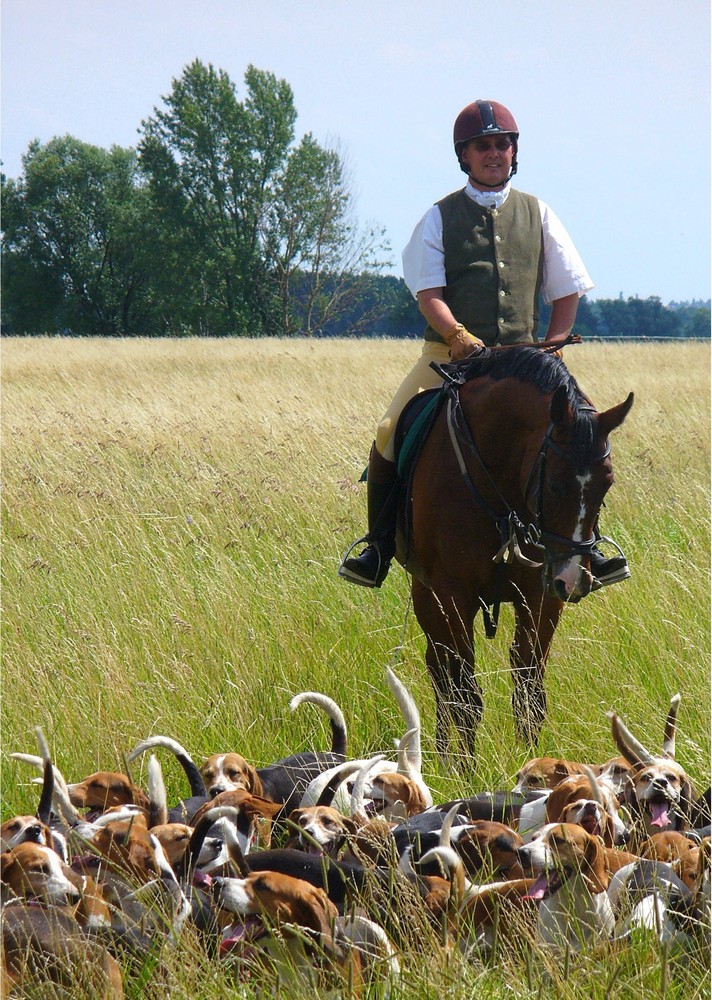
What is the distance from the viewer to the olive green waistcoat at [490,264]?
5.39m

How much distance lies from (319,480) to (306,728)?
398cm

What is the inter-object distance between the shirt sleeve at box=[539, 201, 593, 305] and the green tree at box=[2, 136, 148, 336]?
53.4m

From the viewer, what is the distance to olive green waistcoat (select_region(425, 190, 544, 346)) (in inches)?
212

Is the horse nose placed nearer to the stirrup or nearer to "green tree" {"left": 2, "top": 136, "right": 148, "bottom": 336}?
the stirrup

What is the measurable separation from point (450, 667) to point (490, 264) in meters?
1.98

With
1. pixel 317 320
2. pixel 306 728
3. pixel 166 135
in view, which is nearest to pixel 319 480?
pixel 306 728

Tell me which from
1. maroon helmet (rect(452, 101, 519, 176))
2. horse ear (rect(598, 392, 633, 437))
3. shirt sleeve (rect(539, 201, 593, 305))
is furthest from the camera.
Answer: shirt sleeve (rect(539, 201, 593, 305))

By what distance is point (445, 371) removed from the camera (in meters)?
5.01

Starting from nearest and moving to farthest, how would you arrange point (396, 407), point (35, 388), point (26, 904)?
point (26, 904), point (396, 407), point (35, 388)

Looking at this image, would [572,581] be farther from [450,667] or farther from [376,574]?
[376,574]

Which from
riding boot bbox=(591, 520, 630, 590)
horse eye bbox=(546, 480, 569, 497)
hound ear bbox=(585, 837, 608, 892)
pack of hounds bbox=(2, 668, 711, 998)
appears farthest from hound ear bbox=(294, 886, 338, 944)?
riding boot bbox=(591, 520, 630, 590)

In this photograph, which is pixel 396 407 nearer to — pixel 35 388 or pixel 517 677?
pixel 517 677

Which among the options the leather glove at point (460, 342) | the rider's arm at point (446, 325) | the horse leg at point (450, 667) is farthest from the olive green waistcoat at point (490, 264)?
the horse leg at point (450, 667)

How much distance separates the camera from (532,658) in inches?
194
